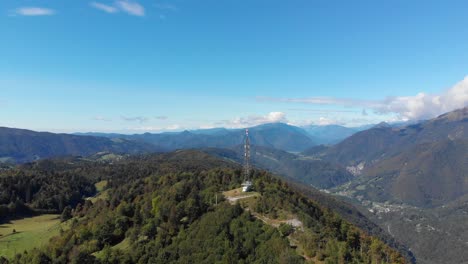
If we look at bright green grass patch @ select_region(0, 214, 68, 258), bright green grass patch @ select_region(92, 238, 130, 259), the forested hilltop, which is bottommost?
bright green grass patch @ select_region(0, 214, 68, 258)

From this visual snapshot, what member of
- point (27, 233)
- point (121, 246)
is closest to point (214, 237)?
point (121, 246)

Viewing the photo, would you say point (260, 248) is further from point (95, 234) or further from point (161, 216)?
point (95, 234)

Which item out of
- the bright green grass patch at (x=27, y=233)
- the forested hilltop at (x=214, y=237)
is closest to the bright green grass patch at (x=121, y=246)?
the forested hilltop at (x=214, y=237)

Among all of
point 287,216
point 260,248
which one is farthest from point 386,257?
point 260,248

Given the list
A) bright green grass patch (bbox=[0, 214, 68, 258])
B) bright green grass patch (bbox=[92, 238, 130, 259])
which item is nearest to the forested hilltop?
bright green grass patch (bbox=[92, 238, 130, 259])

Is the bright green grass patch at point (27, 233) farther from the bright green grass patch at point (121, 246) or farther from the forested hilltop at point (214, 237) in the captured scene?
the bright green grass patch at point (121, 246)

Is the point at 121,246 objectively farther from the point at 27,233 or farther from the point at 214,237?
the point at 27,233

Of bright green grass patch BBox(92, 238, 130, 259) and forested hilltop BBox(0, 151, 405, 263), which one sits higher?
forested hilltop BBox(0, 151, 405, 263)

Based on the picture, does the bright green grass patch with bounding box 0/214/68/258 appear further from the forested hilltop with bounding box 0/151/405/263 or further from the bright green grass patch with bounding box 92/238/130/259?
the bright green grass patch with bounding box 92/238/130/259
